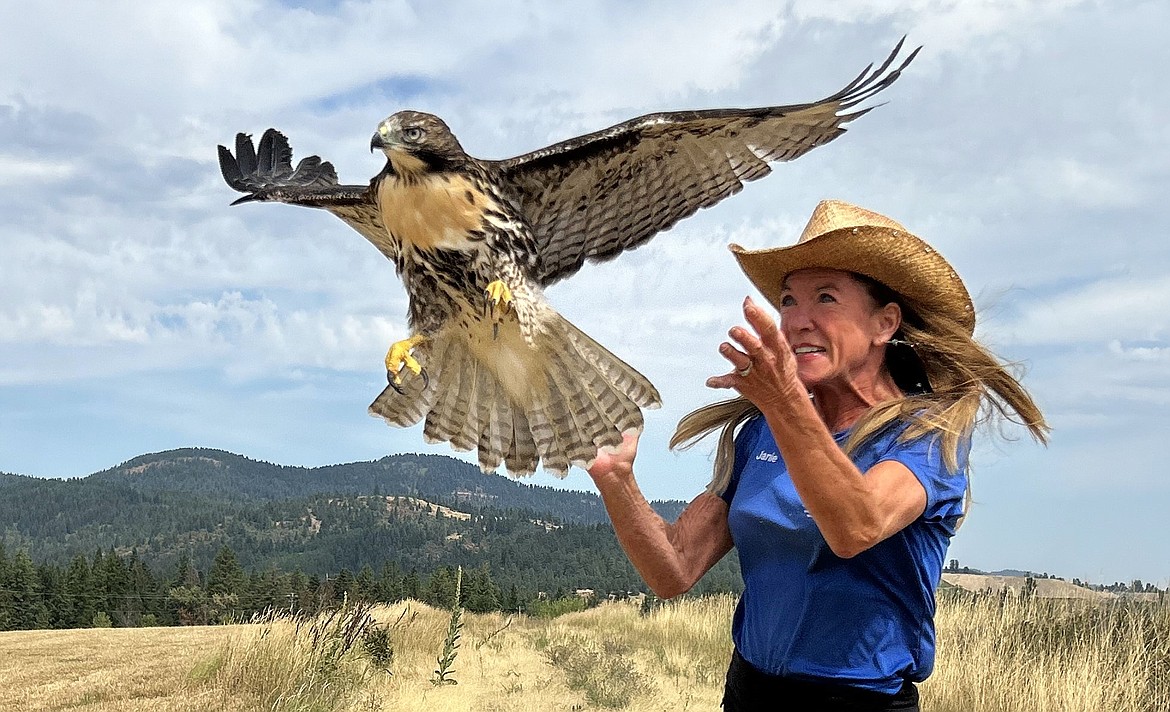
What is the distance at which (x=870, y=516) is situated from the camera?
1801 millimetres

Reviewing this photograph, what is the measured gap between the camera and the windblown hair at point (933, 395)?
2095mm

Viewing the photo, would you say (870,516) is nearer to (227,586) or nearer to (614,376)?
(614,376)

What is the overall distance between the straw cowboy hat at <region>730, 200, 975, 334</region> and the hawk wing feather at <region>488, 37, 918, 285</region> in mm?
538

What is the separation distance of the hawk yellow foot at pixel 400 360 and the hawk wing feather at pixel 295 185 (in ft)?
1.03

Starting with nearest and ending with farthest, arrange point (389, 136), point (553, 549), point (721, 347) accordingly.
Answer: point (721, 347) → point (389, 136) → point (553, 549)

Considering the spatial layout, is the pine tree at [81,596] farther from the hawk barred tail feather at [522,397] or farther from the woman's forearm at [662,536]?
the woman's forearm at [662,536]

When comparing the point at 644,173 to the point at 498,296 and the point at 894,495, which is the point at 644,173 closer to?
the point at 498,296

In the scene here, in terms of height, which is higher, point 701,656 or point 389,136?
point 389,136

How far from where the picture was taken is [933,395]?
2.28 metres

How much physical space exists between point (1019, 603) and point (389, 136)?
8964 mm

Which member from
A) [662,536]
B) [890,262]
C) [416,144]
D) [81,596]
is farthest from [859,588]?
[81,596]

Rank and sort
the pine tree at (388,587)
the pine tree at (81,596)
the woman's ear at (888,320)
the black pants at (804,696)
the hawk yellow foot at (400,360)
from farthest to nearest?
the pine tree at (81,596)
the pine tree at (388,587)
the hawk yellow foot at (400,360)
the woman's ear at (888,320)
the black pants at (804,696)

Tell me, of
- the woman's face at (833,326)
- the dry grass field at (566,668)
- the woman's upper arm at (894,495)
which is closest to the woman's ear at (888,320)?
the woman's face at (833,326)

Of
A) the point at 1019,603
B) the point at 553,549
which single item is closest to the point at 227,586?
the point at 553,549
